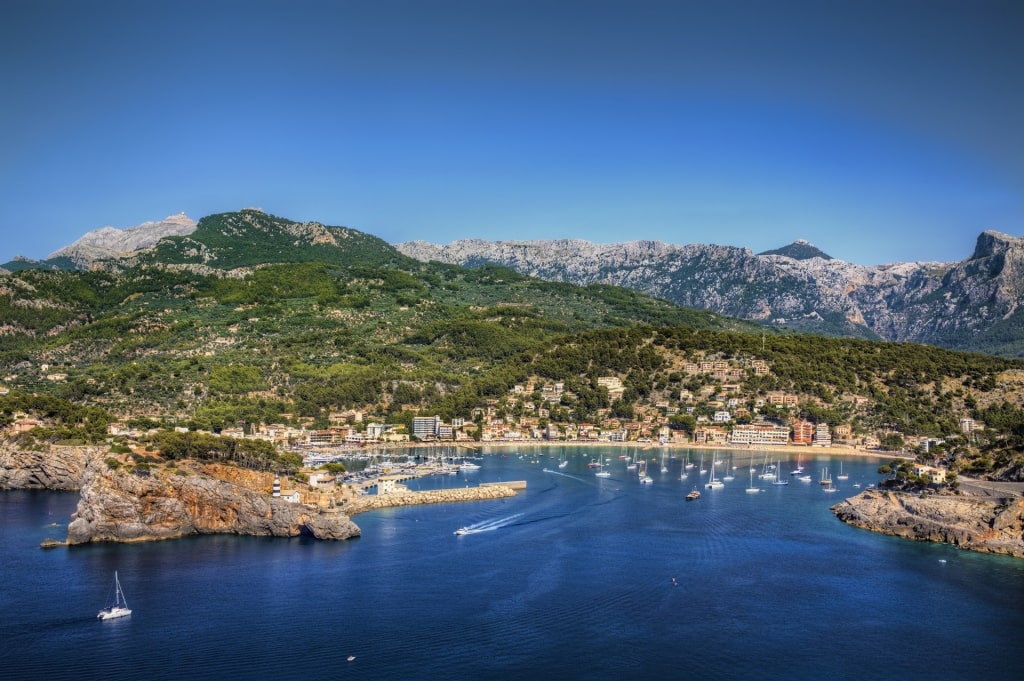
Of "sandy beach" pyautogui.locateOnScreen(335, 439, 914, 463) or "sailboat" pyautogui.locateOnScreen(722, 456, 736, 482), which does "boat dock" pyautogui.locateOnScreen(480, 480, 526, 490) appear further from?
"sandy beach" pyautogui.locateOnScreen(335, 439, 914, 463)

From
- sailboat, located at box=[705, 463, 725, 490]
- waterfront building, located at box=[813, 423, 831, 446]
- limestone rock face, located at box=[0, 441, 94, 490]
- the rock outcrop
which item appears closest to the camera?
the rock outcrop

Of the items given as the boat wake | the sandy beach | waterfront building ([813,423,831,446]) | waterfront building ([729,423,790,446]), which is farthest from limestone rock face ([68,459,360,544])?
waterfront building ([813,423,831,446])

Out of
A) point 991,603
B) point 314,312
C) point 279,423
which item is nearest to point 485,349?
point 314,312

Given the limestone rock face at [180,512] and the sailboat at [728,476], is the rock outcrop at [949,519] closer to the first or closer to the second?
the sailboat at [728,476]

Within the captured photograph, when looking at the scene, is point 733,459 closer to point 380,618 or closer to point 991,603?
point 991,603

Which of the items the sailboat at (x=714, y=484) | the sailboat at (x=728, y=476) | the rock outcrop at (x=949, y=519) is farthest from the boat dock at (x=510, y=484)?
the rock outcrop at (x=949, y=519)

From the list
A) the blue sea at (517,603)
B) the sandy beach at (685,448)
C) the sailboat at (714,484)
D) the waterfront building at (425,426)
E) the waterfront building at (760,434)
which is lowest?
the blue sea at (517,603)

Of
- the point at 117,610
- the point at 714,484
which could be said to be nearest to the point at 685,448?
the point at 714,484
